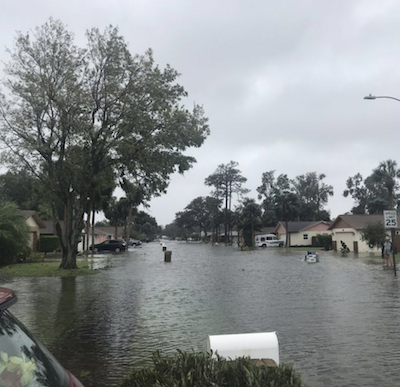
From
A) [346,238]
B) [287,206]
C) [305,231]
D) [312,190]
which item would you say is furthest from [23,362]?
[312,190]

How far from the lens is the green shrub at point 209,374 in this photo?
291 cm

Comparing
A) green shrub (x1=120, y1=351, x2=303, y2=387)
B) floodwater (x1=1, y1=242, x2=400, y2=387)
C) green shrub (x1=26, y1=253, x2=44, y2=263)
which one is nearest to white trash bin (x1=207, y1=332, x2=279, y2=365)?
green shrub (x1=120, y1=351, x2=303, y2=387)

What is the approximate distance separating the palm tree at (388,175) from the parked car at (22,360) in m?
49.7

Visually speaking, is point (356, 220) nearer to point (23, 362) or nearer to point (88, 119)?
point (88, 119)

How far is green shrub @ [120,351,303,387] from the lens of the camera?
291cm

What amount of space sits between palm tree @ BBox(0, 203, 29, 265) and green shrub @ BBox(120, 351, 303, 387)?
1016 inches

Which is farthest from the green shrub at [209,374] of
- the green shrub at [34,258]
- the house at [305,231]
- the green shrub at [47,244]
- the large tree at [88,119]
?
the house at [305,231]

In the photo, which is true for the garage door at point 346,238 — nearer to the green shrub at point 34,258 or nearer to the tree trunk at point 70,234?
the green shrub at point 34,258

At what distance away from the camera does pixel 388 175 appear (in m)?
52.5

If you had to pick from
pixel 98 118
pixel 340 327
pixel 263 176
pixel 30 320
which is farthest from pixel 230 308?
pixel 263 176

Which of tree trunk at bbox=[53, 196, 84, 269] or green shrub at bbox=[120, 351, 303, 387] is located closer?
green shrub at bbox=[120, 351, 303, 387]

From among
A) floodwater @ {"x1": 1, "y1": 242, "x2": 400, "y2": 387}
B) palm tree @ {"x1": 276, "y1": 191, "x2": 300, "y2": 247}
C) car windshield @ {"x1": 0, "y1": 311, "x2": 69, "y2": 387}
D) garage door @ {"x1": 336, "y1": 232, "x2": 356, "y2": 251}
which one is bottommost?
floodwater @ {"x1": 1, "y1": 242, "x2": 400, "y2": 387}

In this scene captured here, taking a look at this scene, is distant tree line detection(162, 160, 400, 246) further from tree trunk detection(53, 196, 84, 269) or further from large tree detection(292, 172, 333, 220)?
tree trunk detection(53, 196, 84, 269)

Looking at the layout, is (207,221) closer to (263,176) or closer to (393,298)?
(263,176)
